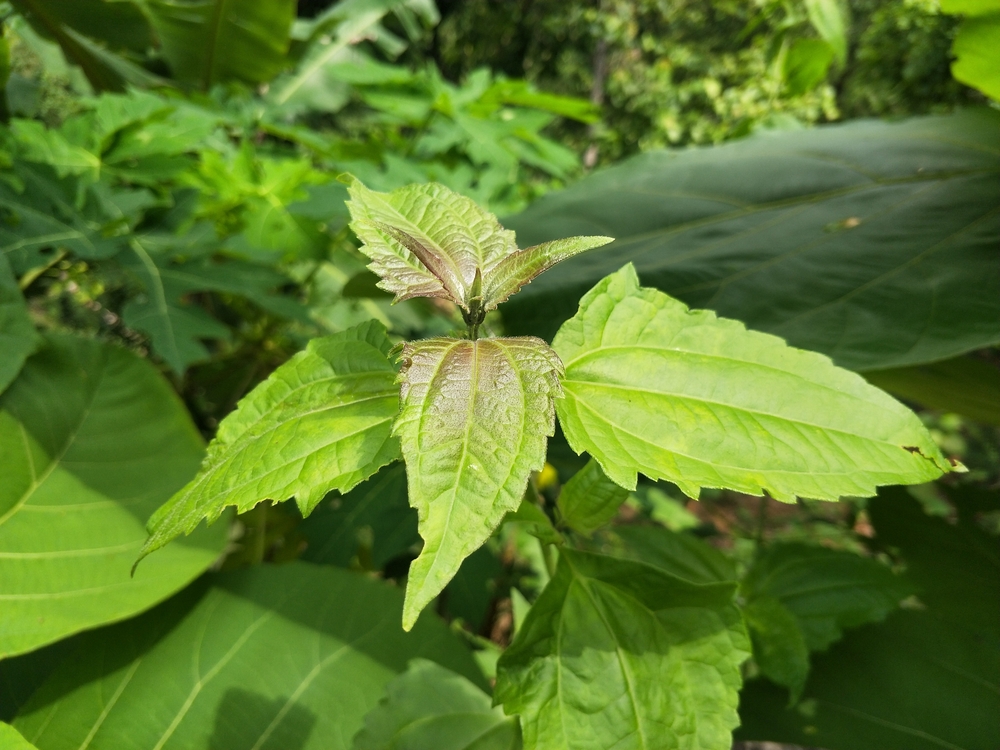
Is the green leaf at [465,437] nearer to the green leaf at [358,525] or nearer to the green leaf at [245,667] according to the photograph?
the green leaf at [245,667]

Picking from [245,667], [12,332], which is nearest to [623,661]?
[245,667]

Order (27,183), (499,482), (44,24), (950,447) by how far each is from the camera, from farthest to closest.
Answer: (950,447) → (44,24) → (27,183) → (499,482)

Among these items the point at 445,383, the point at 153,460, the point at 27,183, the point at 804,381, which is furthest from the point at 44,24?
the point at 804,381

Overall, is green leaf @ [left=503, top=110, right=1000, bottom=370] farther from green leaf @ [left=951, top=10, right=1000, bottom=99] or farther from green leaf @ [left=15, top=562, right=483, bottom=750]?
green leaf @ [left=15, top=562, right=483, bottom=750]

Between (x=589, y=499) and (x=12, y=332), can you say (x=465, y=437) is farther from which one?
(x=12, y=332)

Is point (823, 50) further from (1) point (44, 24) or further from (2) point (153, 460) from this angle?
(1) point (44, 24)

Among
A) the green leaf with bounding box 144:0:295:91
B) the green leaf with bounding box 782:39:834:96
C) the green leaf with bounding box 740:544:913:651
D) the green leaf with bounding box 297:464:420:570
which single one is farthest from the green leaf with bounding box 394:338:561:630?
the green leaf with bounding box 144:0:295:91

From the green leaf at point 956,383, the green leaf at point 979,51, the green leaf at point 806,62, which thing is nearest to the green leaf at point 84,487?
the green leaf at point 956,383

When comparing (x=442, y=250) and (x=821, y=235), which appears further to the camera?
(x=821, y=235)
